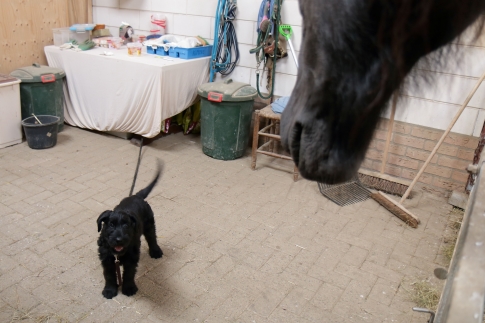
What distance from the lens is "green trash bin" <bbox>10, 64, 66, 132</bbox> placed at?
441cm

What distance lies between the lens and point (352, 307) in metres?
2.47

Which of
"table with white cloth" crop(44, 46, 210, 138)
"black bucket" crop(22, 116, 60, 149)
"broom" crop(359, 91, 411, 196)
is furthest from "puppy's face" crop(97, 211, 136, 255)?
"black bucket" crop(22, 116, 60, 149)

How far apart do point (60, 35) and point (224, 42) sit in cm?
197

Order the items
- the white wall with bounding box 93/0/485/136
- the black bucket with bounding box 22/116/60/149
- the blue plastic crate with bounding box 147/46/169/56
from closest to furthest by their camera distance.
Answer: the white wall with bounding box 93/0/485/136 → the black bucket with bounding box 22/116/60/149 → the blue plastic crate with bounding box 147/46/169/56

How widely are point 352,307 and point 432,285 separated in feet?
2.00

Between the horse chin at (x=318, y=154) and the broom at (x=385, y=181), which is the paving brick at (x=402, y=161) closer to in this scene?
the broom at (x=385, y=181)

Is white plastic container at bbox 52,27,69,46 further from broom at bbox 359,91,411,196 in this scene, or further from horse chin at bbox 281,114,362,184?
horse chin at bbox 281,114,362,184

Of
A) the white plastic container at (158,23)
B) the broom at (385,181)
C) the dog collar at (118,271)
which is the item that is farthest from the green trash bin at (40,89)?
the broom at (385,181)

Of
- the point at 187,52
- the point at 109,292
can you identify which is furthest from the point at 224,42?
the point at 109,292

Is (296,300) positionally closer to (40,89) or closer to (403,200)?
(403,200)

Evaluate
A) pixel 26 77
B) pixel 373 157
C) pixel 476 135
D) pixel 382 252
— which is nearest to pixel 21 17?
pixel 26 77

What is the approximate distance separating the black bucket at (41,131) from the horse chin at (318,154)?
410 cm

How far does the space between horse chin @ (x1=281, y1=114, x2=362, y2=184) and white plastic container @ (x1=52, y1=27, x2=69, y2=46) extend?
16.0 feet

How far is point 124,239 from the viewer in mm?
2139
